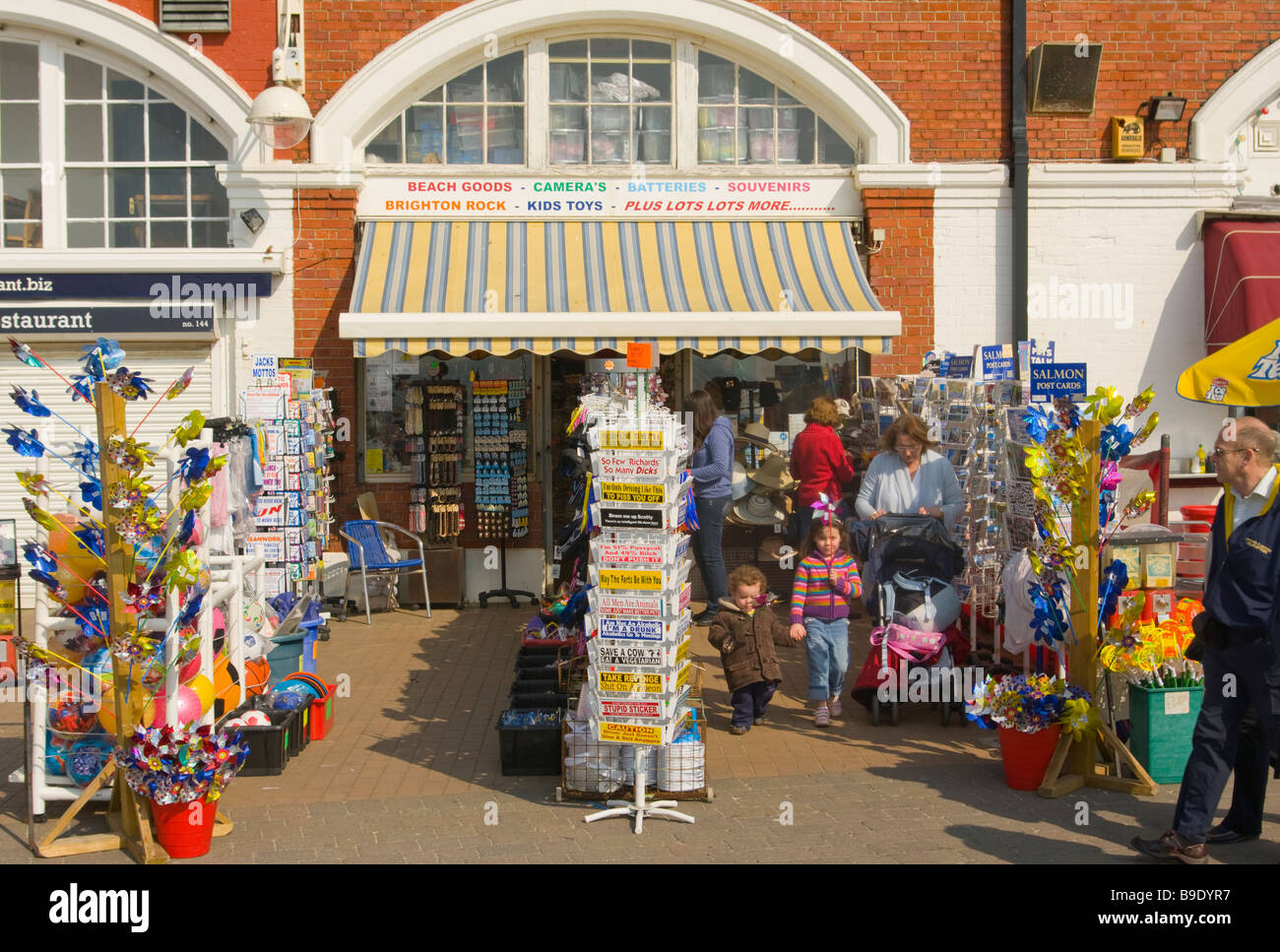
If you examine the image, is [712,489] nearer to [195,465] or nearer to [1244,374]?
[1244,374]

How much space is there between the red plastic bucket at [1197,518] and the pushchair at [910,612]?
2.61 m

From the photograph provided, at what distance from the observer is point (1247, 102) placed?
466 inches

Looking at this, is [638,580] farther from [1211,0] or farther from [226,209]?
[1211,0]

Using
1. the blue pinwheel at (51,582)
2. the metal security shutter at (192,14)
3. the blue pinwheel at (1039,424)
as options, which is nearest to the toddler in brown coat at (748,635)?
the blue pinwheel at (1039,424)

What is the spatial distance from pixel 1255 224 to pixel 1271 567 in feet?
25.0

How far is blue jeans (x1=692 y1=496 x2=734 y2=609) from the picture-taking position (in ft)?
34.7

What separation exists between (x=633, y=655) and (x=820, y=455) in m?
4.57

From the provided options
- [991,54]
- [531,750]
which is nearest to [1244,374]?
[531,750]

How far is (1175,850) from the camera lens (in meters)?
5.42

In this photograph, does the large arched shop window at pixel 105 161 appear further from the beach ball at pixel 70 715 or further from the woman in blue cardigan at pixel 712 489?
the beach ball at pixel 70 715

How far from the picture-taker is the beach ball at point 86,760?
615 cm

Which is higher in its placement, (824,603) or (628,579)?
(628,579)

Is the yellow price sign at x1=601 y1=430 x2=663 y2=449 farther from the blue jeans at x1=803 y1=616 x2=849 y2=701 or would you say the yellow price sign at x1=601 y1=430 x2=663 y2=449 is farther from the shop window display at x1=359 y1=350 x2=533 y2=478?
the shop window display at x1=359 y1=350 x2=533 y2=478

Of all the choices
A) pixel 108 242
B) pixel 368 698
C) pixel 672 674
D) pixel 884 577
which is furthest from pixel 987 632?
pixel 108 242
